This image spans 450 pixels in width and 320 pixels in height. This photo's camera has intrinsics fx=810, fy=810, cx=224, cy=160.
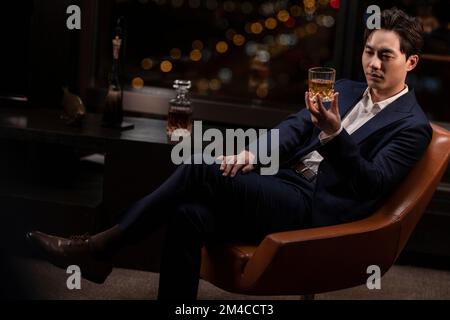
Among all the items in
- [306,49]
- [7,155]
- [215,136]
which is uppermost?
[306,49]

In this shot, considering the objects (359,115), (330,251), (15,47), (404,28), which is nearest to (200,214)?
(330,251)

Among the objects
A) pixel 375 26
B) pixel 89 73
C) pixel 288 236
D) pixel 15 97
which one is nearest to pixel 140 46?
pixel 89 73

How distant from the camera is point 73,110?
11.5 feet

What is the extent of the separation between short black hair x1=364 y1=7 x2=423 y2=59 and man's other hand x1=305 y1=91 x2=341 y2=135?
381 mm

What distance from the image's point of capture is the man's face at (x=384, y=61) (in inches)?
104

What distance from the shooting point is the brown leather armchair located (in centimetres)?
239

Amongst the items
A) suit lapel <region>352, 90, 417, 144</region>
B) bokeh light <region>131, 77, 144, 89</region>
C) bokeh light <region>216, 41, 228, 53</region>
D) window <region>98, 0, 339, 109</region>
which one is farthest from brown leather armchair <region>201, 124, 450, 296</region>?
bokeh light <region>216, 41, 228, 53</region>

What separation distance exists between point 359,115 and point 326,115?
397mm

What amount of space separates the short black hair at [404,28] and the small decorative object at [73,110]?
143cm

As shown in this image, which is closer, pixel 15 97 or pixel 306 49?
pixel 15 97

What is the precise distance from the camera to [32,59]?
156 inches

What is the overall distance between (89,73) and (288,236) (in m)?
2.14

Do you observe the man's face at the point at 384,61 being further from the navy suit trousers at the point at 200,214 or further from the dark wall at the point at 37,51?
the dark wall at the point at 37,51

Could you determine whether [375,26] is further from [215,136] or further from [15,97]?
[15,97]
